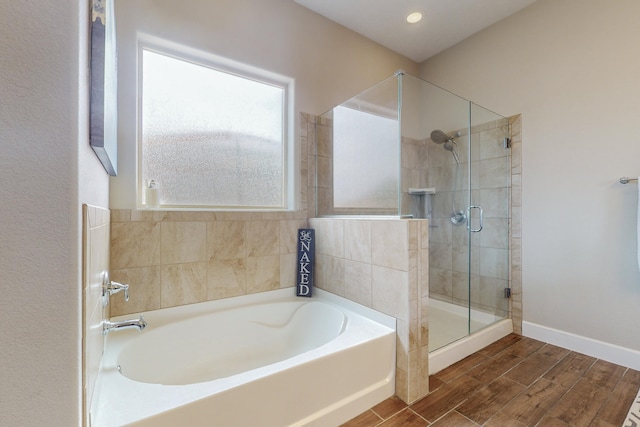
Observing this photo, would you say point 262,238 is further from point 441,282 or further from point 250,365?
point 441,282

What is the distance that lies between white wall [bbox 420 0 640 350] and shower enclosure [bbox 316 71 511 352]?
0.74 feet

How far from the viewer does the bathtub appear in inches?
40.3

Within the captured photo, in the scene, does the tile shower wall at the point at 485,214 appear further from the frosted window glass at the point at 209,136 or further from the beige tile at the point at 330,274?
the frosted window glass at the point at 209,136

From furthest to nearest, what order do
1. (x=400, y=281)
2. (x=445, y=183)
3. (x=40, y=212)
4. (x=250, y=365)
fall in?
(x=445, y=183) < (x=250, y=365) < (x=400, y=281) < (x=40, y=212)

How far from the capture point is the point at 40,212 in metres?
0.60

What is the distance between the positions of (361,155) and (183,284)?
1550 millimetres

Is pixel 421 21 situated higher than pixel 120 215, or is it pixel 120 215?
pixel 421 21

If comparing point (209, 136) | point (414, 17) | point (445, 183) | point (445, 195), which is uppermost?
point (414, 17)

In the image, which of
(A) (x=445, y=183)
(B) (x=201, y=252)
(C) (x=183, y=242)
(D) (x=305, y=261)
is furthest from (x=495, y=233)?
(C) (x=183, y=242)

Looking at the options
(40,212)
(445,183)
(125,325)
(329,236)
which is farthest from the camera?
(445,183)

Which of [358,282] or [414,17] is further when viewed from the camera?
[414,17]

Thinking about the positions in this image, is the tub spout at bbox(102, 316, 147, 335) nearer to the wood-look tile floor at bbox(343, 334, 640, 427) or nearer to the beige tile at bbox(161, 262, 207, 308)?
the beige tile at bbox(161, 262, 207, 308)

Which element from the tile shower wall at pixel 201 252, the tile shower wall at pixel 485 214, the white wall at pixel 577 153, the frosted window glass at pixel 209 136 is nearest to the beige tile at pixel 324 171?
the tile shower wall at pixel 201 252

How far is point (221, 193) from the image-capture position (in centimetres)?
206
